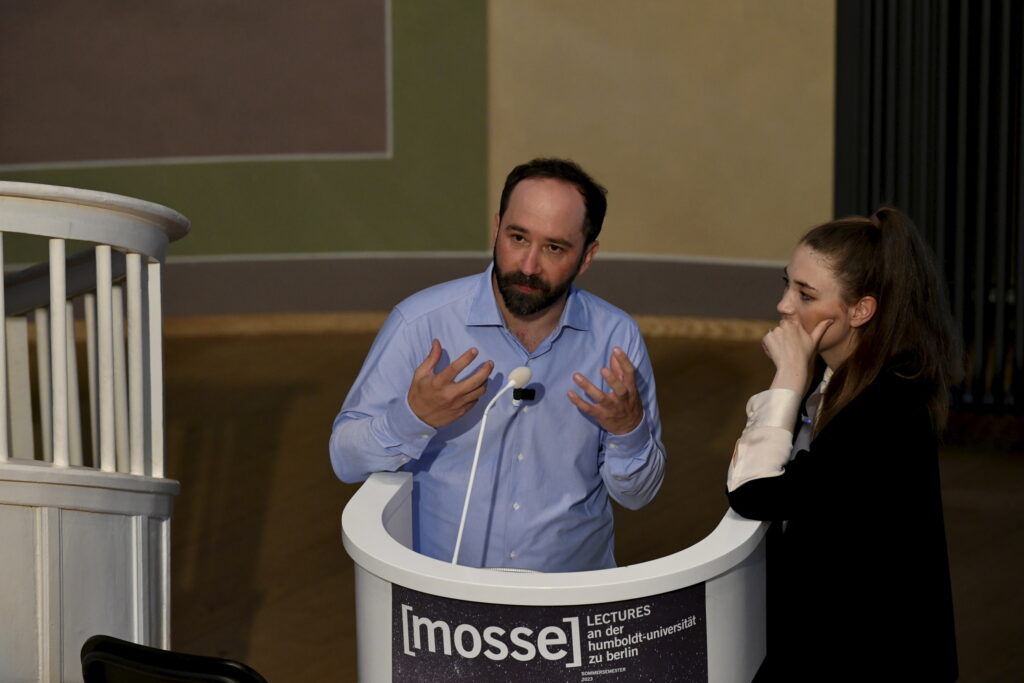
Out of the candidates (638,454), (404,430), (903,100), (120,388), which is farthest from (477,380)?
(903,100)

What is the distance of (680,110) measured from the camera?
22.3 feet

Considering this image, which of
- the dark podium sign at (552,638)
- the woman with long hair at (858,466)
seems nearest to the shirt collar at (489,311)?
the woman with long hair at (858,466)

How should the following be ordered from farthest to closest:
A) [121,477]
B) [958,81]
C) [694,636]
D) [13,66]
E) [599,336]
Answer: [13,66] < [958,81] < [121,477] < [599,336] < [694,636]

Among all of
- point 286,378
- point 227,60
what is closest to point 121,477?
point 286,378

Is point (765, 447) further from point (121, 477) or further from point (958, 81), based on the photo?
point (958, 81)

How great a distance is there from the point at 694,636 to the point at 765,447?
32 cm

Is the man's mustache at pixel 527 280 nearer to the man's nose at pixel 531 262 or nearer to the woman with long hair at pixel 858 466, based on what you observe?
the man's nose at pixel 531 262

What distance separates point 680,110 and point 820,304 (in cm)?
492

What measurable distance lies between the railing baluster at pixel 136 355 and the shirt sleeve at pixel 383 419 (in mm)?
626

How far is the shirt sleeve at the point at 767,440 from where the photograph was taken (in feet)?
6.35

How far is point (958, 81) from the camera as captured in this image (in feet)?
18.0

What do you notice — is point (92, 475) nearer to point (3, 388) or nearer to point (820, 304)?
point (3, 388)

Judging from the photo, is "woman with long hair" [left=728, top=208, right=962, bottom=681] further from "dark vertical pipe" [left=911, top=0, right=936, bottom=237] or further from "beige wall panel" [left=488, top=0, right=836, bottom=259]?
"beige wall panel" [left=488, top=0, right=836, bottom=259]

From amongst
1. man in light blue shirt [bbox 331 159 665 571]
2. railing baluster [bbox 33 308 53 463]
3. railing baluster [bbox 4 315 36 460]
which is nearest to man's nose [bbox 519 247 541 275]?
man in light blue shirt [bbox 331 159 665 571]
